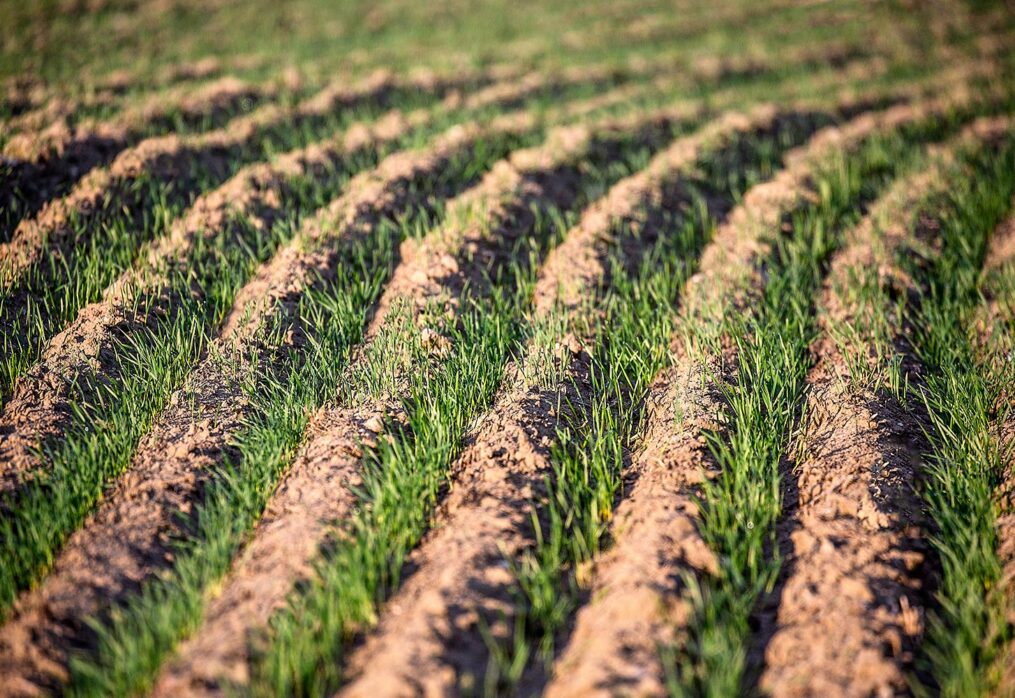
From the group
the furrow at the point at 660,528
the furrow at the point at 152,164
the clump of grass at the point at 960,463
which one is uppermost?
the furrow at the point at 152,164

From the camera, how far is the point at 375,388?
244 cm

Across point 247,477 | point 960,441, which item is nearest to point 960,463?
point 960,441

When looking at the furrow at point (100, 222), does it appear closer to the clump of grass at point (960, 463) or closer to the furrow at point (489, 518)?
the furrow at point (489, 518)

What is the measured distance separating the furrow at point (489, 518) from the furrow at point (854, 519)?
656 millimetres

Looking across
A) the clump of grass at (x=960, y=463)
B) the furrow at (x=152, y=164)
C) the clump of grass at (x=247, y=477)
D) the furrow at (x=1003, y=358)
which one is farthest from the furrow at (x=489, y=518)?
the furrow at (x=152, y=164)

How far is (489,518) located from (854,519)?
995 millimetres

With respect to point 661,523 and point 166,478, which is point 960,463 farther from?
point 166,478

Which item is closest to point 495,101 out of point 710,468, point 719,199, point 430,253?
point 719,199

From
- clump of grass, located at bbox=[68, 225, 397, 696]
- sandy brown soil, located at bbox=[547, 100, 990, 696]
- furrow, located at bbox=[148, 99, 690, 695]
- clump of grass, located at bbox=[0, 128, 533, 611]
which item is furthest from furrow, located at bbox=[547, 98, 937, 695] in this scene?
clump of grass, located at bbox=[0, 128, 533, 611]

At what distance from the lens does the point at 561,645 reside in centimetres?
174

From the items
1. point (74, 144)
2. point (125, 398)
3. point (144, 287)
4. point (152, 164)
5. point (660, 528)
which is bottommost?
point (660, 528)

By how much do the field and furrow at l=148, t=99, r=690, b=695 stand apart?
0.04 ft

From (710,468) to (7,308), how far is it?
8.31 feet

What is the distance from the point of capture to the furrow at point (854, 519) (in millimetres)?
1686
